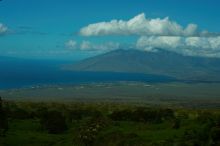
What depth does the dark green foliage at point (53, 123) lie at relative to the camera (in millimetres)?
34997

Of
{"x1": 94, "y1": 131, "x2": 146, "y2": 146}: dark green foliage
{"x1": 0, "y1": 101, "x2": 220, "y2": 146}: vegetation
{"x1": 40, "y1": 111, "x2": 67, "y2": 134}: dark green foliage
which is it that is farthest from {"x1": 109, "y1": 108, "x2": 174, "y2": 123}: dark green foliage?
{"x1": 94, "y1": 131, "x2": 146, "y2": 146}: dark green foliage

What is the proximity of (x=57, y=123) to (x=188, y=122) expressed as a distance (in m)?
8.68

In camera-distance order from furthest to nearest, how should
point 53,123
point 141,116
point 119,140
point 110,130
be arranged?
point 141,116 → point 53,123 → point 110,130 → point 119,140

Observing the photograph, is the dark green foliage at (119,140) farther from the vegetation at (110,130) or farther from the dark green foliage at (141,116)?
the dark green foliage at (141,116)

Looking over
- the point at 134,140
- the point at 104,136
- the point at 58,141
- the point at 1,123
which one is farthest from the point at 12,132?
the point at 134,140

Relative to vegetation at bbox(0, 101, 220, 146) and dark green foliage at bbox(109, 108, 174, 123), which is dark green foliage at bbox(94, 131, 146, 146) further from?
dark green foliage at bbox(109, 108, 174, 123)

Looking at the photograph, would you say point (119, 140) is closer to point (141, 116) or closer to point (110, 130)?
point (110, 130)

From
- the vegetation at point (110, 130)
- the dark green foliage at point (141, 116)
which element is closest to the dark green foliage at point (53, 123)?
the vegetation at point (110, 130)

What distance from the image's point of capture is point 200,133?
23.5 m

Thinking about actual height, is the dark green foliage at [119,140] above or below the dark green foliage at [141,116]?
below

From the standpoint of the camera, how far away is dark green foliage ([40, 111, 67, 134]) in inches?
1378

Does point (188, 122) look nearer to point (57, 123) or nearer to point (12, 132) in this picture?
point (57, 123)

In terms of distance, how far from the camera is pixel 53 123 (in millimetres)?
35281

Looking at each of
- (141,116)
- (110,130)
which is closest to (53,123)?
(110,130)
